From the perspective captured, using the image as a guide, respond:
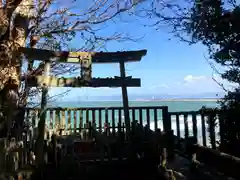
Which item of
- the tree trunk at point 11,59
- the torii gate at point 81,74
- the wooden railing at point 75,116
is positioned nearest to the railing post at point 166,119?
the wooden railing at point 75,116

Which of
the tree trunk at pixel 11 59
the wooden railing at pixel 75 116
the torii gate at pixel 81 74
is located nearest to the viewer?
the torii gate at pixel 81 74

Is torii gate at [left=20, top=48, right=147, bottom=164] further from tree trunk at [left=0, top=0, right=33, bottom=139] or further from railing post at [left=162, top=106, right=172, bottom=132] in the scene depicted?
railing post at [left=162, top=106, right=172, bottom=132]

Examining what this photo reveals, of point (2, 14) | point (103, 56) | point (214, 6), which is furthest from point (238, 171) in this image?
point (2, 14)

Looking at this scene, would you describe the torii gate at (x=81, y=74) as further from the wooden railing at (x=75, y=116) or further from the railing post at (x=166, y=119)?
the wooden railing at (x=75, y=116)

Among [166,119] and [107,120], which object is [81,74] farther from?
[166,119]

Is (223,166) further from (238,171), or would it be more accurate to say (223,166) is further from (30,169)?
(30,169)

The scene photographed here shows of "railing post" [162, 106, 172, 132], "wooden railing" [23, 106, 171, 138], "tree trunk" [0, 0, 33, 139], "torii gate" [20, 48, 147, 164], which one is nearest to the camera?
"torii gate" [20, 48, 147, 164]

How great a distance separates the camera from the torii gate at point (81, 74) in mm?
4500

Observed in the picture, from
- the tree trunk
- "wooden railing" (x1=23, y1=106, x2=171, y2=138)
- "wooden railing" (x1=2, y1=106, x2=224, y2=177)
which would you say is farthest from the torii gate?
"wooden railing" (x1=23, y1=106, x2=171, y2=138)

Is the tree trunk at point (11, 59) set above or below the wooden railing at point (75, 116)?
above

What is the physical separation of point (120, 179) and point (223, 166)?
9.07 feet

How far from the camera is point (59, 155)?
14.5 feet

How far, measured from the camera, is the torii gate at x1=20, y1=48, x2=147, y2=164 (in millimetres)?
4500

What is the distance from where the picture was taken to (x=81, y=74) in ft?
15.6
